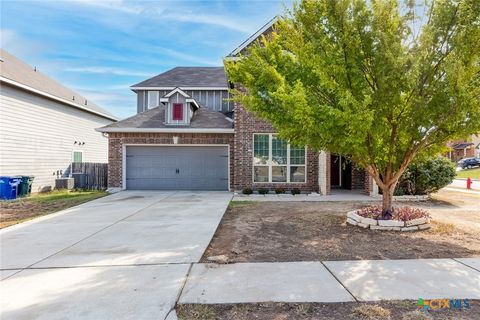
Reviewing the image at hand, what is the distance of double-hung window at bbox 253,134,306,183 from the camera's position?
13.1 meters

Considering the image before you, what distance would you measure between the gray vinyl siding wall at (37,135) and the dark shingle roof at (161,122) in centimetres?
368

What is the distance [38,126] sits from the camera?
47.4 feet

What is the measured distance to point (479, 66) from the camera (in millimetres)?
5832

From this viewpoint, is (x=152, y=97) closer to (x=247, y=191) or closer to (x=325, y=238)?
(x=247, y=191)

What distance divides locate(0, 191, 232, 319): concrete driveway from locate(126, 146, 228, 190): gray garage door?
5.75m

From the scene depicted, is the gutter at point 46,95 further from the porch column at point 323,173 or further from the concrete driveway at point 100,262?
the porch column at point 323,173

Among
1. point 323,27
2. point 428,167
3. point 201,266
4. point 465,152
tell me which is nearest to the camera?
point 201,266

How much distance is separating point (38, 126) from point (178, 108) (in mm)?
7468

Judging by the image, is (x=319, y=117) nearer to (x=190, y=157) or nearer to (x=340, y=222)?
(x=340, y=222)

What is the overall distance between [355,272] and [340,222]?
3.44m

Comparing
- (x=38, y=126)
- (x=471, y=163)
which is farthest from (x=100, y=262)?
(x=471, y=163)

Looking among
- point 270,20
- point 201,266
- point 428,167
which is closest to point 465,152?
point 428,167

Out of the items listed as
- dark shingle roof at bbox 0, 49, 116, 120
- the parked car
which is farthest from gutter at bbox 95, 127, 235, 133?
the parked car

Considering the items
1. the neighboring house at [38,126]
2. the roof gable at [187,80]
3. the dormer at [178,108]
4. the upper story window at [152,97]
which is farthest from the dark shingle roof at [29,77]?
the dormer at [178,108]
